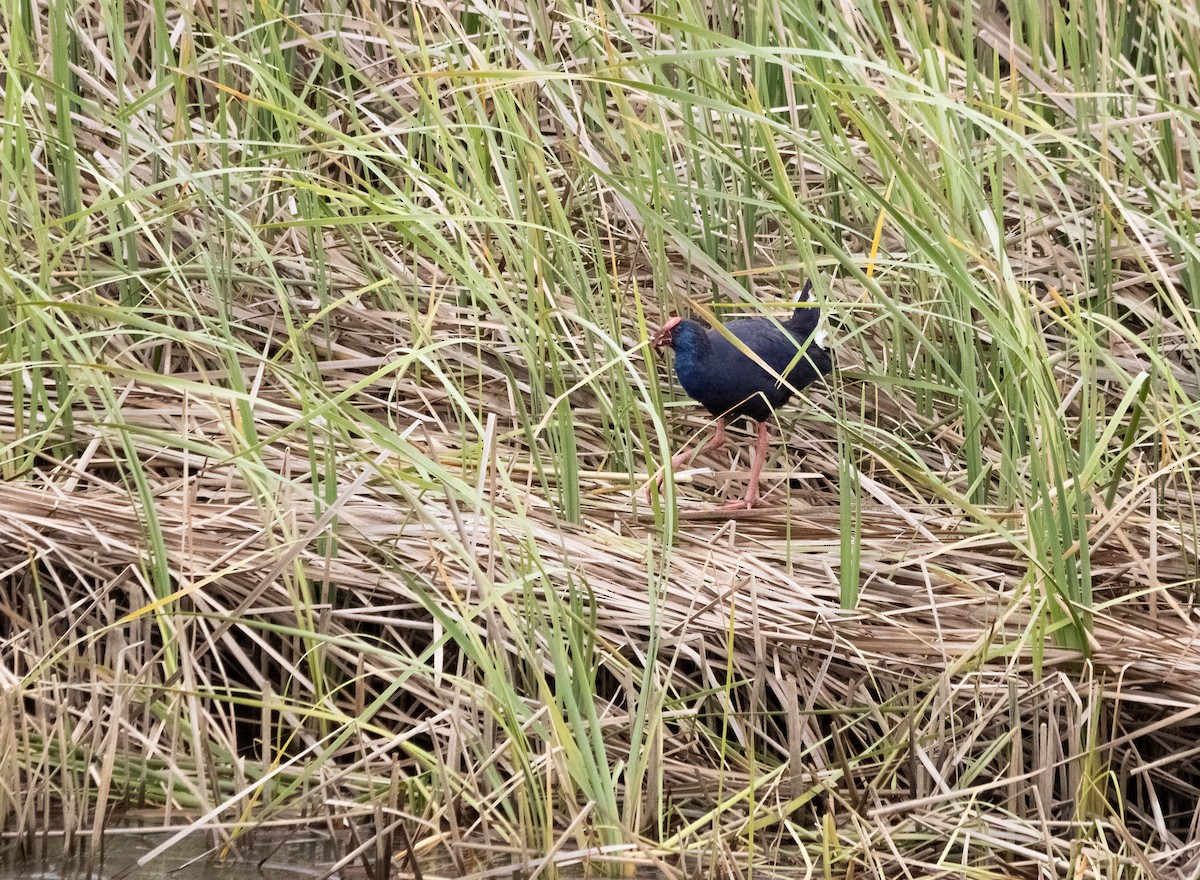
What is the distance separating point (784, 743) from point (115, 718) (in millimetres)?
1150

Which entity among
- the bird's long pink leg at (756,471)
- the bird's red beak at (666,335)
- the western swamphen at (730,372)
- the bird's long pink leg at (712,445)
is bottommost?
the bird's long pink leg at (712,445)

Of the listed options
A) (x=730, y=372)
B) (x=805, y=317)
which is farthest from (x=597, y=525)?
(x=805, y=317)

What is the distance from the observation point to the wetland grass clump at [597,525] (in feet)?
8.02

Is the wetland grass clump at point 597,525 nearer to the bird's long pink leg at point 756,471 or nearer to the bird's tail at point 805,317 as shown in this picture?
the bird's long pink leg at point 756,471

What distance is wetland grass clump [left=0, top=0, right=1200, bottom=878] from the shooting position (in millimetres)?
2445

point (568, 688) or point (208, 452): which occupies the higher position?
point (208, 452)

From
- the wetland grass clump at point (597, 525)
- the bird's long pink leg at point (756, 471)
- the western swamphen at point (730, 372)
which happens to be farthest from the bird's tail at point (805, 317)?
the bird's long pink leg at point (756, 471)

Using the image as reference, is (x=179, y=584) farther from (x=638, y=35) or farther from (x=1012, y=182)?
(x=1012, y=182)

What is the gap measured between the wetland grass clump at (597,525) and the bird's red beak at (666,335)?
0.18ft

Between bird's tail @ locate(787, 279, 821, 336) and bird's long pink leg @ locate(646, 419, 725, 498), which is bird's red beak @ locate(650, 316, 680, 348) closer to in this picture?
bird's long pink leg @ locate(646, 419, 725, 498)

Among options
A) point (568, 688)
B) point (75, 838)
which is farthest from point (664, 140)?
point (75, 838)

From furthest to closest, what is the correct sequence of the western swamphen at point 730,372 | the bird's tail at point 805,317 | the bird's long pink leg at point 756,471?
the bird's tail at point 805,317 < the western swamphen at point 730,372 < the bird's long pink leg at point 756,471

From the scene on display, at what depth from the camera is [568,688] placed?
228 centimetres

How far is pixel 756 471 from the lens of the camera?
11.9 feet
